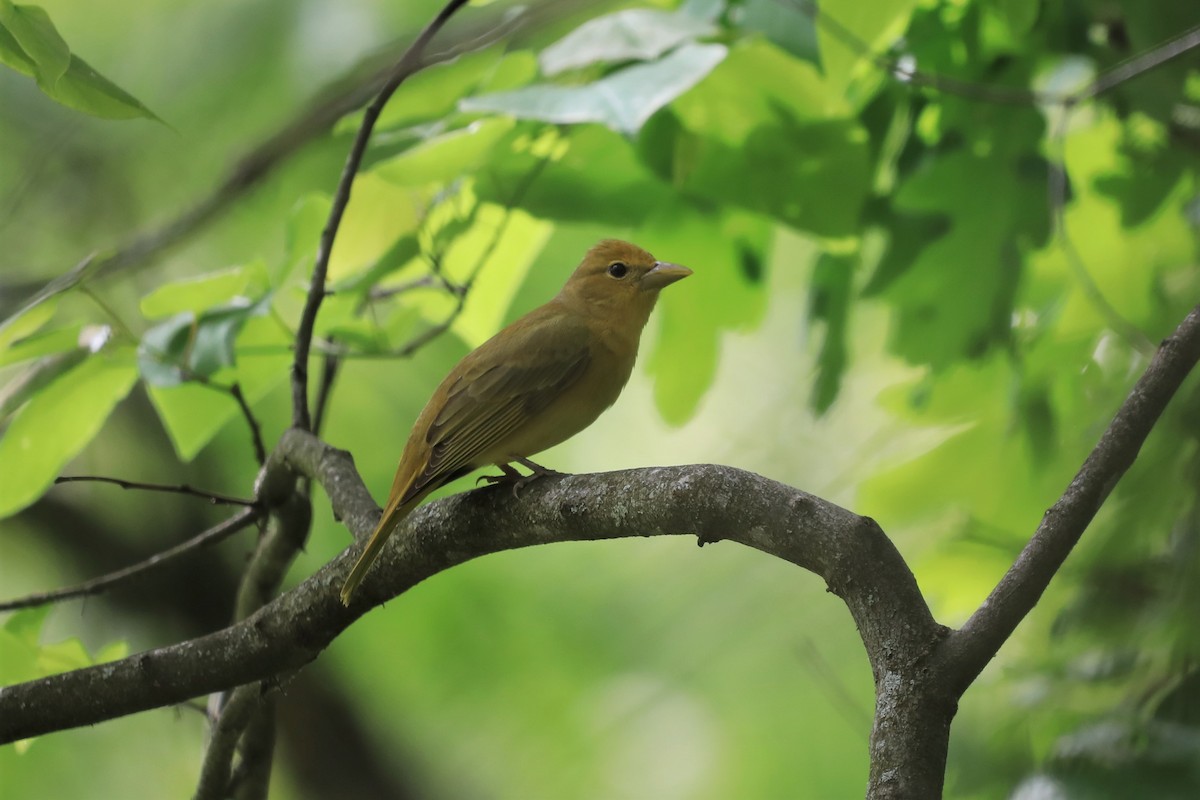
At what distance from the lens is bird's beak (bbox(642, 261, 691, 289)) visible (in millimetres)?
3590

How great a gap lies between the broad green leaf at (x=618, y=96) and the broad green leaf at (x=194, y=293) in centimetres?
79

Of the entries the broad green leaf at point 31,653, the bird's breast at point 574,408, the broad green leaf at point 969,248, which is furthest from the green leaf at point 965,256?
the broad green leaf at point 31,653

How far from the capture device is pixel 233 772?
10.7ft

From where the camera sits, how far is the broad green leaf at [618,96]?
261cm

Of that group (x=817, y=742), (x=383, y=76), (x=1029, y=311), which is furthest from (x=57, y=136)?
(x=817, y=742)

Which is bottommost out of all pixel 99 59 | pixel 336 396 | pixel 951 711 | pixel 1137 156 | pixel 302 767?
pixel 951 711

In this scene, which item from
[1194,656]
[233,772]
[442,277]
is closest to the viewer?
[1194,656]

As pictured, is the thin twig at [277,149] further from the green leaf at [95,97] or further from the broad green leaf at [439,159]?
the green leaf at [95,97]

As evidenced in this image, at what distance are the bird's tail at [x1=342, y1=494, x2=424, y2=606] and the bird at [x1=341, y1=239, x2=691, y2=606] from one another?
0.10 meters

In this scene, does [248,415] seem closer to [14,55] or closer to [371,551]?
[371,551]

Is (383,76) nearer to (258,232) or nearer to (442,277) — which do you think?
(442,277)

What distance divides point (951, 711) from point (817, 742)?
16.4 ft

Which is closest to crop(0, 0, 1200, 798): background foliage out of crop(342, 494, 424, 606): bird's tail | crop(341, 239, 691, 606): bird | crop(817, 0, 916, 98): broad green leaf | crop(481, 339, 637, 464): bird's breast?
crop(817, 0, 916, 98): broad green leaf

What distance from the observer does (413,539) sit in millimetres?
2641
